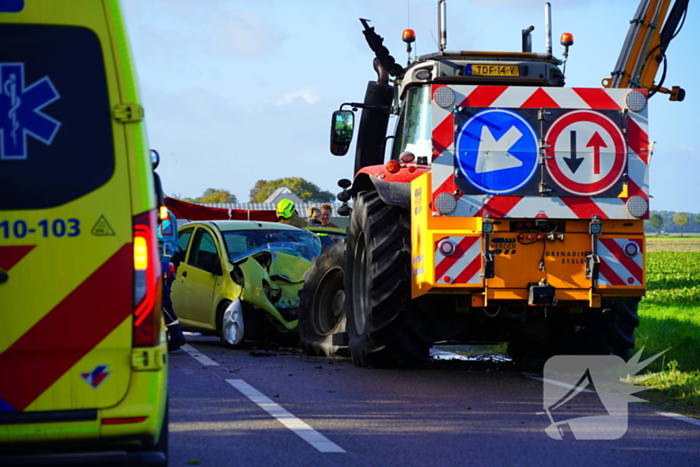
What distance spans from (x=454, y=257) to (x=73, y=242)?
5168 millimetres

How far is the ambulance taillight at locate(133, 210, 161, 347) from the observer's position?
453cm

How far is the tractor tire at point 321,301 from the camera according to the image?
1215cm

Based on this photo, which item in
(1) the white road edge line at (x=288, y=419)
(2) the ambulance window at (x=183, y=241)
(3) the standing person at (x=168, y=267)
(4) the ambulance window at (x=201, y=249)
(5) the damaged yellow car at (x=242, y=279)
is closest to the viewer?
(1) the white road edge line at (x=288, y=419)

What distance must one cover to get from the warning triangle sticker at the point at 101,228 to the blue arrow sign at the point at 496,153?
5.14m

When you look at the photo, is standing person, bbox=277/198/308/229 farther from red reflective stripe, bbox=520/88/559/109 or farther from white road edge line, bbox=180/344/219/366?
red reflective stripe, bbox=520/88/559/109

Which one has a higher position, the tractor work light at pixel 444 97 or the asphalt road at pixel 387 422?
the tractor work light at pixel 444 97

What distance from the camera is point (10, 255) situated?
4.37m

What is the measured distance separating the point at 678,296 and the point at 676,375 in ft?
35.8

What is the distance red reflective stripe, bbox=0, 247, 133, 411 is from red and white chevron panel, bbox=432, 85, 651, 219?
5.00 metres

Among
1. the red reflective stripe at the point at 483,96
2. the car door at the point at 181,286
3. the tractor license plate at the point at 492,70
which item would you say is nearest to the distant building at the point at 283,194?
the car door at the point at 181,286

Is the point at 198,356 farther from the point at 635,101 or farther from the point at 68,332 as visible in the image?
the point at 68,332

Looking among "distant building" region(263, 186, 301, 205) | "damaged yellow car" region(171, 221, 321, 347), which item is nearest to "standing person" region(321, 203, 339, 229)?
"damaged yellow car" region(171, 221, 321, 347)

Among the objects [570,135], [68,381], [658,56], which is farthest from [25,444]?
[658,56]

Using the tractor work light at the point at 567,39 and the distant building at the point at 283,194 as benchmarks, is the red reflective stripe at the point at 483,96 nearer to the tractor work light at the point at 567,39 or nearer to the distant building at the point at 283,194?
the tractor work light at the point at 567,39
